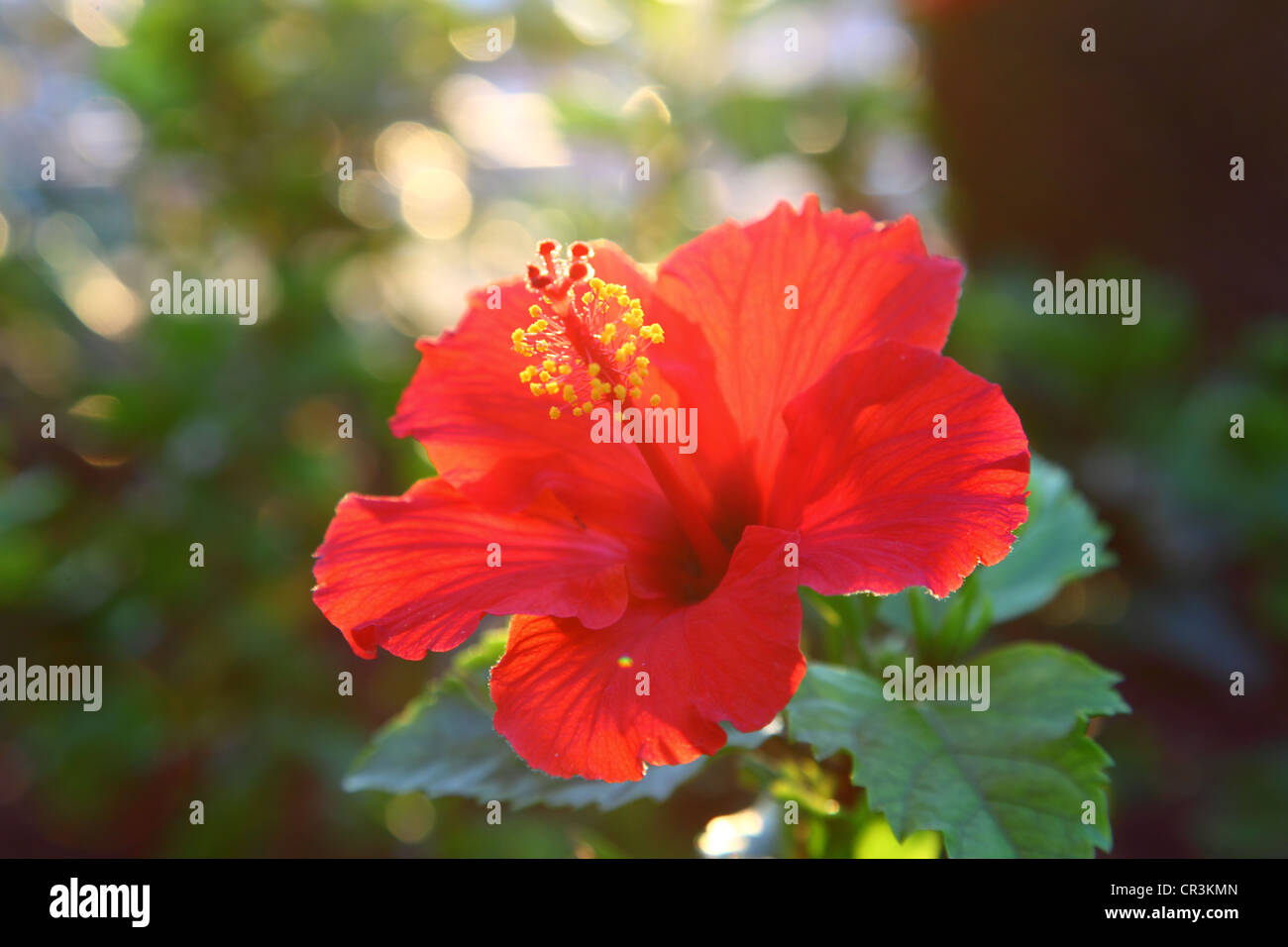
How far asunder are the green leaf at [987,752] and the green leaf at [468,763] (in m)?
0.10

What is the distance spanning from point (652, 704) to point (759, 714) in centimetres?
9

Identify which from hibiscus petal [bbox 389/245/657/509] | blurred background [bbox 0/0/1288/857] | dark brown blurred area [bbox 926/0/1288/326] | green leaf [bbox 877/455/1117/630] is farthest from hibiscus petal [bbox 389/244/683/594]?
dark brown blurred area [bbox 926/0/1288/326]

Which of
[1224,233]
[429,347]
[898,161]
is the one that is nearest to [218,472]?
[429,347]

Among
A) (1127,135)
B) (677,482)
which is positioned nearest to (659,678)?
(677,482)

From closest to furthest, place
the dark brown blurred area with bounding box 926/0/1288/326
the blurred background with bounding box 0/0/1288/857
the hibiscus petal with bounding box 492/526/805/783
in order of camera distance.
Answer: the hibiscus petal with bounding box 492/526/805/783 < the blurred background with bounding box 0/0/1288/857 < the dark brown blurred area with bounding box 926/0/1288/326

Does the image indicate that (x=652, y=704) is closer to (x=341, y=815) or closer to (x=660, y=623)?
(x=660, y=623)

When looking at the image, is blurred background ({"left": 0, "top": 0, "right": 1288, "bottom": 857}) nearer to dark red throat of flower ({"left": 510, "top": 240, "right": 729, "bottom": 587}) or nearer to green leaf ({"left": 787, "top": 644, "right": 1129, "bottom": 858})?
dark red throat of flower ({"left": 510, "top": 240, "right": 729, "bottom": 587})

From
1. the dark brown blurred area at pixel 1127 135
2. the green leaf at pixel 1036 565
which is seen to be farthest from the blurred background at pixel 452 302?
the green leaf at pixel 1036 565

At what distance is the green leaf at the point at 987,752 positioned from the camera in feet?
2.82

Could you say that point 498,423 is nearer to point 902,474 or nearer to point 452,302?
point 902,474

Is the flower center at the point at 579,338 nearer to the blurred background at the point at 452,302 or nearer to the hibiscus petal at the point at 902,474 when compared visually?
the hibiscus petal at the point at 902,474

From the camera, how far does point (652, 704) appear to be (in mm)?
833

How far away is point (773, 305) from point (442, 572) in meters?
0.43

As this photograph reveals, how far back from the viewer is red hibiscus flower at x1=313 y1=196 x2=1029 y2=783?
0.84 m
